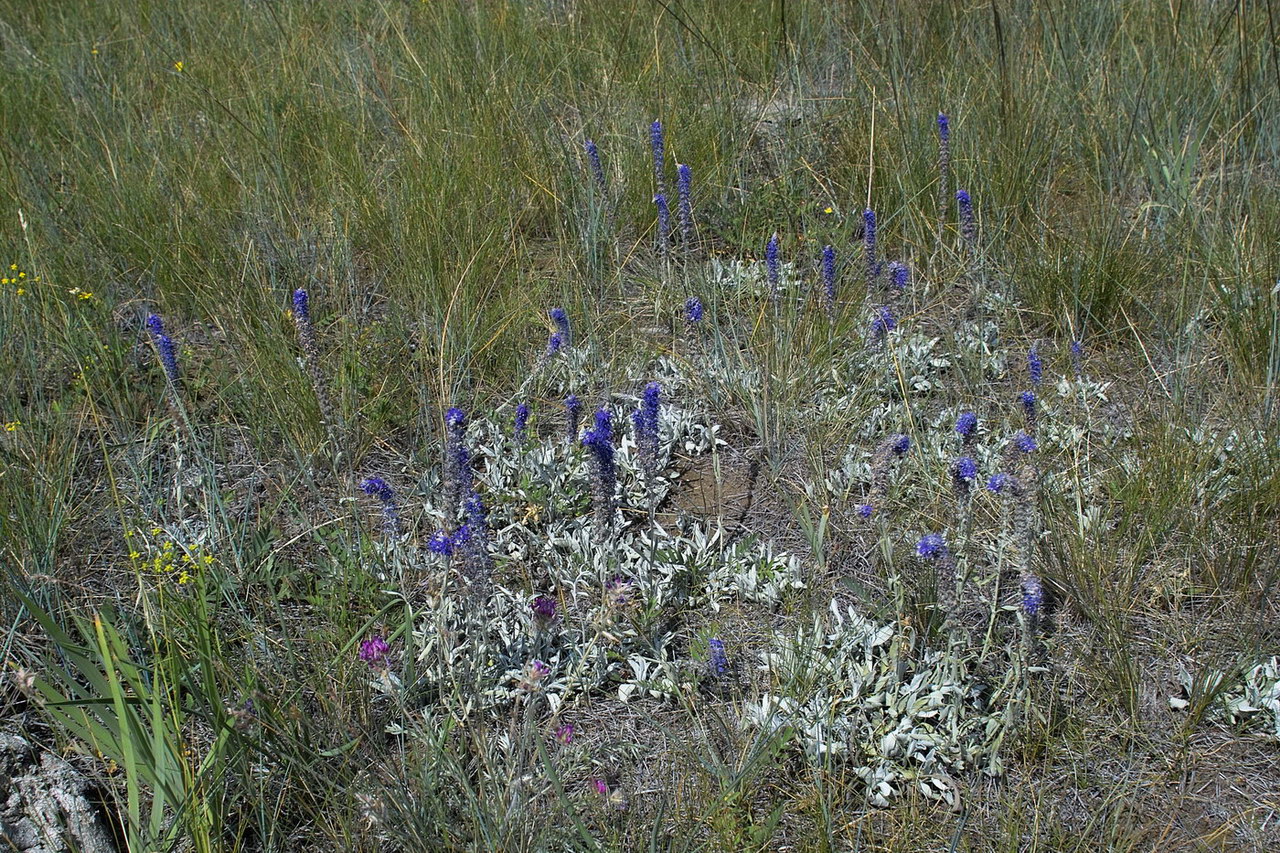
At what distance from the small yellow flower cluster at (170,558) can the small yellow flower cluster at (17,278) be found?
3.85ft

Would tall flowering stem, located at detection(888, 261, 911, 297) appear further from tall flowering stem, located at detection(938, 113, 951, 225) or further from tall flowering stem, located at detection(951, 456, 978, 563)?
tall flowering stem, located at detection(951, 456, 978, 563)

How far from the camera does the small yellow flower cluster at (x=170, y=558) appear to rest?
7.57 feet

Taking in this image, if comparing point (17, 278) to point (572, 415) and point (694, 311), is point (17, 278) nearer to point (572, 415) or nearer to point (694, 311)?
point (572, 415)

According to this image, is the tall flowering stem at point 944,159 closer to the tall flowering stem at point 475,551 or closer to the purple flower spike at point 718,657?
the purple flower spike at point 718,657

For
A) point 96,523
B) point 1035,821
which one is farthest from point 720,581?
point 96,523

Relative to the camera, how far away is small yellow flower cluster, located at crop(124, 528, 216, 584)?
231 cm

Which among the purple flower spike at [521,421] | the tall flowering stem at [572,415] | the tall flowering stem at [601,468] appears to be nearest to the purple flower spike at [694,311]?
the tall flowering stem at [572,415]

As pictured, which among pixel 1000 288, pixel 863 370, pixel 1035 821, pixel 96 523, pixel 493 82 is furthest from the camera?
pixel 493 82

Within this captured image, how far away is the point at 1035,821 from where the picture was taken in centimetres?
185

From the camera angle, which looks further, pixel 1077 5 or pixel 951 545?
pixel 1077 5

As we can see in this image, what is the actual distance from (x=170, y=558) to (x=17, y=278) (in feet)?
4.79

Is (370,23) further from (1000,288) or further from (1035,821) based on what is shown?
(1035,821)

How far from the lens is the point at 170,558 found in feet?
8.14

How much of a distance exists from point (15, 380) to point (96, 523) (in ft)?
2.20
